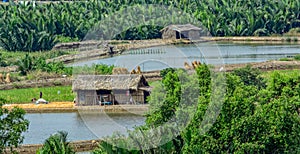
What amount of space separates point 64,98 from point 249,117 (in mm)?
14430

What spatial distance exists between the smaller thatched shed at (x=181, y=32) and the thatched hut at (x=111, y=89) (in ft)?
55.0

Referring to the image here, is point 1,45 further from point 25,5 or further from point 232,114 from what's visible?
point 232,114

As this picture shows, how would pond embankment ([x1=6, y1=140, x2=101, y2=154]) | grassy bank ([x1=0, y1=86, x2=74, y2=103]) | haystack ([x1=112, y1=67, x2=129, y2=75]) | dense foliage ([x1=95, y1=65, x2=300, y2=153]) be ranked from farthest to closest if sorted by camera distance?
haystack ([x1=112, y1=67, x2=129, y2=75]), grassy bank ([x1=0, y1=86, x2=74, y2=103]), pond embankment ([x1=6, y1=140, x2=101, y2=154]), dense foliage ([x1=95, y1=65, x2=300, y2=153])

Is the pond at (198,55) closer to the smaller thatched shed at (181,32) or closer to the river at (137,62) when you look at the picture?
the river at (137,62)

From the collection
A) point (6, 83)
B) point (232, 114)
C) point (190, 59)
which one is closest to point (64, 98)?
point (6, 83)

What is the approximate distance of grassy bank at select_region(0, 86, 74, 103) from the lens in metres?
33.5

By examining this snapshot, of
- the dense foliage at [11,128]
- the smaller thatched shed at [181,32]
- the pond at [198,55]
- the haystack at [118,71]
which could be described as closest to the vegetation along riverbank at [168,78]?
the dense foliage at [11,128]

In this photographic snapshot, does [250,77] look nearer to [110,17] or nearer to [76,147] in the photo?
[76,147]

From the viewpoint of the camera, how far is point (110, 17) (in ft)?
160

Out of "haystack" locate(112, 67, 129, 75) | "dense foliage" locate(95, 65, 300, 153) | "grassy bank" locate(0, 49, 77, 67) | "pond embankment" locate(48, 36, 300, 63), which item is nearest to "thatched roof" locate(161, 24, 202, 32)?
→ "pond embankment" locate(48, 36, 300, 63)

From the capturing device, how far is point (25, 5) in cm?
6147

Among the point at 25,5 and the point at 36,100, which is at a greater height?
the point at 25,5

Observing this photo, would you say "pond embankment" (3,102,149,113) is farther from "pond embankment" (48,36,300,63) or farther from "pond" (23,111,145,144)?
"pond embankment" (48,36,300,63)

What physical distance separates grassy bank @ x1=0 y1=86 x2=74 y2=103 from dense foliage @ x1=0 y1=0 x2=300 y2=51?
1306 centimetres
